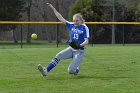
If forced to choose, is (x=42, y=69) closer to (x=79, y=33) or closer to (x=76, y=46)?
(x=76, y=46)

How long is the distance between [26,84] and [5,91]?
990 mm

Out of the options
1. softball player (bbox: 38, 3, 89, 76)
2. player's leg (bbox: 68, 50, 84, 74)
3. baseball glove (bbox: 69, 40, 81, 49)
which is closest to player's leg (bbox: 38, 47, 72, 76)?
softball player (bbox: 38, 3, 89, 76)

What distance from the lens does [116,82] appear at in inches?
356

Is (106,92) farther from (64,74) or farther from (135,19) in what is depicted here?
(135,19)

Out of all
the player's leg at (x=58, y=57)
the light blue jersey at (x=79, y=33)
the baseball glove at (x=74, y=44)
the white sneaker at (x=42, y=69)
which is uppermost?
the light blue jersey at (x=79, y=33)

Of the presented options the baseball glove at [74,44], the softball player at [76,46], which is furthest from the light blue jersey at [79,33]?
the baseball glove at [74,44]

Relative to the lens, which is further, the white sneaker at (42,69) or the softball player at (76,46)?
the softball player at (76,46)

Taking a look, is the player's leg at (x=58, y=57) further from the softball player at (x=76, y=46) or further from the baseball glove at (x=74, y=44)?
the baseball glove at (x=74, y=44)

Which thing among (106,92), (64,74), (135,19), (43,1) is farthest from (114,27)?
(106,92)

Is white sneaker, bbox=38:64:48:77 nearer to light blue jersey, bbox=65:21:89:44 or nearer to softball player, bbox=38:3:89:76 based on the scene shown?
softball player, bbox=38:3:89:76

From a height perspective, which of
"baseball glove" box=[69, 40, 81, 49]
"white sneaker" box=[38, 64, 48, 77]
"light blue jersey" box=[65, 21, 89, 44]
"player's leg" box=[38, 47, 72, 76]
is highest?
"light blue jersey" box=[65, 21, 89, 44]

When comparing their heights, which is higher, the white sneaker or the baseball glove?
the baseball glove

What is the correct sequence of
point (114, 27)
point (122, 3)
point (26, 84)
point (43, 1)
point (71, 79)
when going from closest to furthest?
point (26, 84), point (71, 79), point (114, 27), point (122, 3), point (43, 1)

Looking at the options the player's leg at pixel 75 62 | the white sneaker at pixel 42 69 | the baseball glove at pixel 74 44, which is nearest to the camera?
the white sneaker at pixel 42 69
